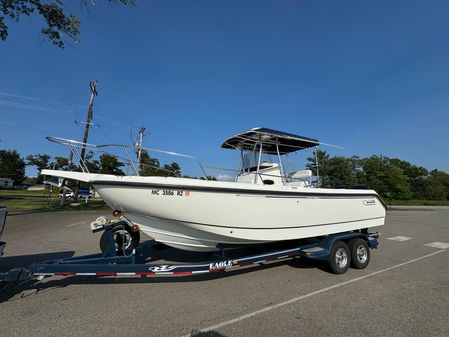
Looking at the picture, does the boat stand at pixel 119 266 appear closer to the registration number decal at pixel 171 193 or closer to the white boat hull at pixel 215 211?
the white boat hull at pixel 215 211

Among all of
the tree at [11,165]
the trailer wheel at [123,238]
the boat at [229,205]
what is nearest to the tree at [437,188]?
the boat at [229,205]

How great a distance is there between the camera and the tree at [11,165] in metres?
73.3

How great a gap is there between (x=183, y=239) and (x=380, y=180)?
40634 mm

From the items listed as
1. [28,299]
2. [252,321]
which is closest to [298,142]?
[252,321]

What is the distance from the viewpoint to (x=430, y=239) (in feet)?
33.7

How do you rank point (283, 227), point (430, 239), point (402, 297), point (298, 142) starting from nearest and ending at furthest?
point (402, 297) → point (283, 227) → point (298, 142) → point (430, 239)

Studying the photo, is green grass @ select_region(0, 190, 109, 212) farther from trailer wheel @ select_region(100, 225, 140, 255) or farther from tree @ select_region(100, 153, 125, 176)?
trailer wheel @ select_region(100, 225, 140, 255)

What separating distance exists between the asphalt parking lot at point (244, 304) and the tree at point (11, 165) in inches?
3369

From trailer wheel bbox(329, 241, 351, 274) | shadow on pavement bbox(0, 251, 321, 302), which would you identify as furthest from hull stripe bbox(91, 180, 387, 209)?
shadow on pavement bbox(0, 251, 321, 302)

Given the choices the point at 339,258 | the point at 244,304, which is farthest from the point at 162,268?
the point at 339,258

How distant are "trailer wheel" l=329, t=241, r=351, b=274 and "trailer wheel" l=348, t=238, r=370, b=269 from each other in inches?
6.5

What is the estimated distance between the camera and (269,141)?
21.3 feet

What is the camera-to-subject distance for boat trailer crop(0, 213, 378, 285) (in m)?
3.80

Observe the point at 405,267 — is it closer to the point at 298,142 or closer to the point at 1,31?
the point at 298,142
